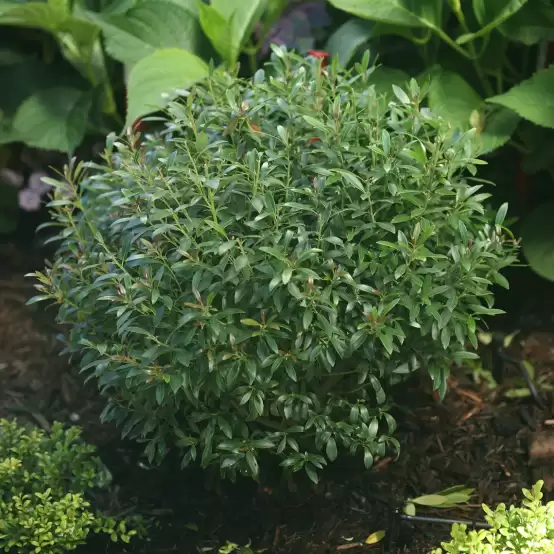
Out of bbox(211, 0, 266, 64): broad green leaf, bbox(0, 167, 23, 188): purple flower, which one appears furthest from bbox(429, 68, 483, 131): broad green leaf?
bbox(0, 167, 23, 188): purple flower

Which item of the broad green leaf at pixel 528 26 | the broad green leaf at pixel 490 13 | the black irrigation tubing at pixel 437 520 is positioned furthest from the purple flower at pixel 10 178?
Answer: the black irrigation tubing at pixel 437 520

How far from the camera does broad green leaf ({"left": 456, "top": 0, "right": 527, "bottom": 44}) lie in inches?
92.5

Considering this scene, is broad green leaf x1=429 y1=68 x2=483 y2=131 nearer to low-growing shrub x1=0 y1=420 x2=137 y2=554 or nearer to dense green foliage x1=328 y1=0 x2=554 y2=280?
dense green foliage x1=328 y1=0 x2=554 y2=280

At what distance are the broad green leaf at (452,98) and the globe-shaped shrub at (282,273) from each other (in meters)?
0.50

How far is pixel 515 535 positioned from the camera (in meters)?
1.62

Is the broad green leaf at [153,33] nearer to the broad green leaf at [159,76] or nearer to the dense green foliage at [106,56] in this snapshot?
the dense green foliage at [106,56]

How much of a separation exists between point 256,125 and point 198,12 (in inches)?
44.4

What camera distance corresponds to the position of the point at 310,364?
5.84ft

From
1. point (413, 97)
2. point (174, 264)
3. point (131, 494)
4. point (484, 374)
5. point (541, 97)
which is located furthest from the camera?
point (484, 374)

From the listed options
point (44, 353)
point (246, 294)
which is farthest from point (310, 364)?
point (44, 353)

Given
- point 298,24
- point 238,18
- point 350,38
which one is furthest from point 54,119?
point 350,38

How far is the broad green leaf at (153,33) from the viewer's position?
2.82m

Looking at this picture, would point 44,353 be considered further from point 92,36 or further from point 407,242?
point 407,242

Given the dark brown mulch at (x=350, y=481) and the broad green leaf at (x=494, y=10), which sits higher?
the broad green leaf at (x=494, y=10)
